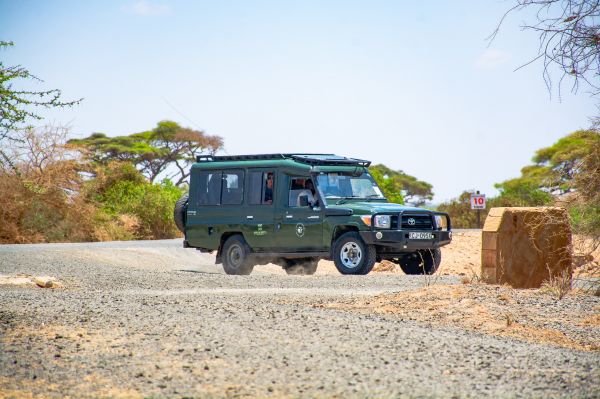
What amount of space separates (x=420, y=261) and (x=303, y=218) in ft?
9.10

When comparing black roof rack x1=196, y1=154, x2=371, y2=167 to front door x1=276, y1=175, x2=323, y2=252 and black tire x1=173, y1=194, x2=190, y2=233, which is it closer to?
front door x1=276, y1=175, x2=323, y2=252

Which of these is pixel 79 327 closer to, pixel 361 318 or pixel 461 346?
pixel 361 318

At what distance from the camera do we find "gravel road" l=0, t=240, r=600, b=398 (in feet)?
23.1

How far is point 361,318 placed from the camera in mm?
10195

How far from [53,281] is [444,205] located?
1354 inches

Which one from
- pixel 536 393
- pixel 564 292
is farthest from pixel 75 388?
pixel 564 292

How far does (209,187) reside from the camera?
66.8 feet

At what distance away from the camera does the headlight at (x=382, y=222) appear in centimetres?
1800

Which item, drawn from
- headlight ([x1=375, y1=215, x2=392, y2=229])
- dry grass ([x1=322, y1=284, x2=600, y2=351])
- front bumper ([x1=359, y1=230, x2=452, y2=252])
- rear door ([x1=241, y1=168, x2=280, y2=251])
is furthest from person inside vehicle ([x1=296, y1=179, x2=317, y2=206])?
dry grass ([x1=322, y1=284, x2=600, y2=351])

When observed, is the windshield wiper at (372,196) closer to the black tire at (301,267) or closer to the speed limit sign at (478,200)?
the black tire at (301,267)

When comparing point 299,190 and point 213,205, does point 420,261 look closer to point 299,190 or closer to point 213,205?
point 299,190

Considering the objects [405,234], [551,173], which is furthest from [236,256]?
[551,173]

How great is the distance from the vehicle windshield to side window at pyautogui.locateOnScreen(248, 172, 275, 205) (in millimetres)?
1051

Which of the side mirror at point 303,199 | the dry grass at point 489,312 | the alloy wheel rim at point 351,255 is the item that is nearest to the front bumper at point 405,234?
the alloy wheel rim at point 351,255
